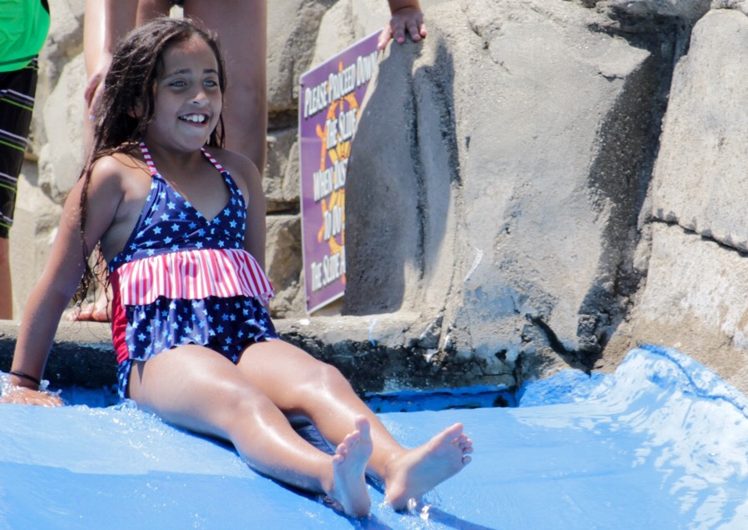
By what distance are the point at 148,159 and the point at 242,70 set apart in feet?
2.47

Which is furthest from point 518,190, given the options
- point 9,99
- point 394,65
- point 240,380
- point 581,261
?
point 9,99

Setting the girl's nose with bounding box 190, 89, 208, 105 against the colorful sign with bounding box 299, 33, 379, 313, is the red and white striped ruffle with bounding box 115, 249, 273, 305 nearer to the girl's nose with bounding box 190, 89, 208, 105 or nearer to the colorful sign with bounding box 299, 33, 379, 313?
the girl's nose with bounding box 190, 89, 208, 105

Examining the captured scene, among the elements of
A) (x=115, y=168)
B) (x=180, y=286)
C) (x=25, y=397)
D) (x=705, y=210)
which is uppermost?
(x=115, y=168)

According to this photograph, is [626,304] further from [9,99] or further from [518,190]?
[9,99]

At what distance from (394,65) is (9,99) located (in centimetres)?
109

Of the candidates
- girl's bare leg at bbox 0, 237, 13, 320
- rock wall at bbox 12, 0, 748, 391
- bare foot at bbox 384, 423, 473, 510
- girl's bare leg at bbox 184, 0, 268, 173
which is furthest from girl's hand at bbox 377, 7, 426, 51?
bare foot at bbox 384, 423, 473, 510

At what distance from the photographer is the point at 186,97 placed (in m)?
2.87

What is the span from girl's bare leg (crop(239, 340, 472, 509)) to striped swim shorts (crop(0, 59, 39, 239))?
125 centimetres

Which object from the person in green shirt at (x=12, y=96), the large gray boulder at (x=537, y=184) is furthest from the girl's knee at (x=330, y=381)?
the person in green shirt at (x=12, y=96)

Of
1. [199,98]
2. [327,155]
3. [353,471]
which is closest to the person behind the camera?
[353,471]

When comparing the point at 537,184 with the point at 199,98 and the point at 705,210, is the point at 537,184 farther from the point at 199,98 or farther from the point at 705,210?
the point at 199,98

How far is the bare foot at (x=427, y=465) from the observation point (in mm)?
2129

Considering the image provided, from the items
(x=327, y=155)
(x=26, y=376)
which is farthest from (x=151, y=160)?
(x=327, y=155)

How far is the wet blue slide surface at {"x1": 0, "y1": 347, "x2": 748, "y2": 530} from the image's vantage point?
2.17 meters
